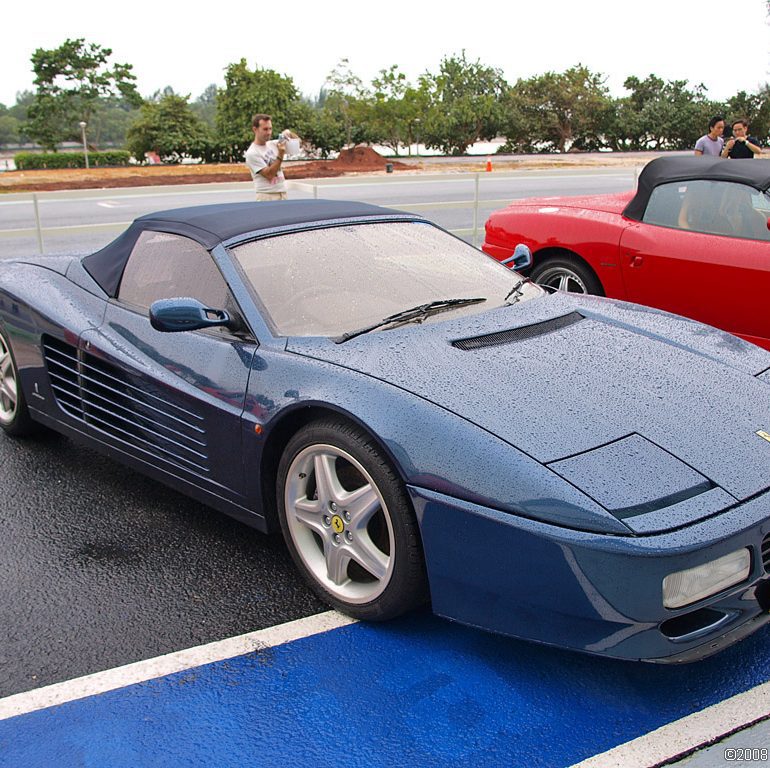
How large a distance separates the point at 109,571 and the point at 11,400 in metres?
1.67

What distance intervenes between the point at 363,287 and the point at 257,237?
508 mm

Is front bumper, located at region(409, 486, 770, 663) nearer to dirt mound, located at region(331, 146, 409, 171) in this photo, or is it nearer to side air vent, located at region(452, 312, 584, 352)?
side air vent, located at region(452, 312, 584, 352)

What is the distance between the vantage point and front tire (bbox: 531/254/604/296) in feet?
20.9

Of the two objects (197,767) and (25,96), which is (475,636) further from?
(25,96)

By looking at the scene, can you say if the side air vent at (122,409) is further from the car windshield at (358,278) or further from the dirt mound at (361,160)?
the dirt mound at (361,160)

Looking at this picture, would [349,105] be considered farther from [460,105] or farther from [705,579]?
[705,579]

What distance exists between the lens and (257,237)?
365 centimetres

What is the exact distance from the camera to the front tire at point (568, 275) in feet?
20.9

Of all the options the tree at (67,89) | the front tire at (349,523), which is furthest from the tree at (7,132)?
the front tire at (349,523)

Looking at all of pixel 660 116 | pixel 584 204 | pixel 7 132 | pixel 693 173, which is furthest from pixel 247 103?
pixel 7 132

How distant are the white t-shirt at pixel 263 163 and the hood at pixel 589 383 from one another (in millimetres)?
5878

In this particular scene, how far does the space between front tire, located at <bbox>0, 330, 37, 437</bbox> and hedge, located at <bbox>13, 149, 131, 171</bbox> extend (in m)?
35.0

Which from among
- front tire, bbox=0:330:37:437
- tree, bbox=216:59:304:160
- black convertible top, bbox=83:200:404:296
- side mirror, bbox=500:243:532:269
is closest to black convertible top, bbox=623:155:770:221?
side mirror, bbox=500:243:532:269

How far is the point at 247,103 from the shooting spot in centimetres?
3741
